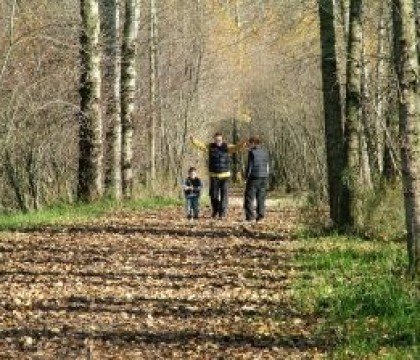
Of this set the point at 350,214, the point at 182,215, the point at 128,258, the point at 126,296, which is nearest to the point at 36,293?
the point at 126,296

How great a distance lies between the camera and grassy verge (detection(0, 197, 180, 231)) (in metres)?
17.2

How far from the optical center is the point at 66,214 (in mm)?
19000

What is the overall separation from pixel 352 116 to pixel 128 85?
33.8 ft

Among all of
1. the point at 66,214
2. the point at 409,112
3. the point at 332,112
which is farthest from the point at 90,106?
the point at 409,112

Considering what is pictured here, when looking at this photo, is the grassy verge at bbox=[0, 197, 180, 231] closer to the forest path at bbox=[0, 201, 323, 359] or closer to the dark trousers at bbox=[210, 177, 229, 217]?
the forest path at bbox=[0, 201, 323, 359]

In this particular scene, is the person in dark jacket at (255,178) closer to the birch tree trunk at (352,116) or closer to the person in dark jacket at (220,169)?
the person in dark jacket at (220,169)

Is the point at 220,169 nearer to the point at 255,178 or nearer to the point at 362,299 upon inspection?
the point at 255,178

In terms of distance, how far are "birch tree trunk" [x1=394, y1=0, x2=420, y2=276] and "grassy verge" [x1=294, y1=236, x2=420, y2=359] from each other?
2.37ft

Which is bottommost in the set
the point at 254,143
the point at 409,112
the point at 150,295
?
the point at 150,295

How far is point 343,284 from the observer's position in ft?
33.9

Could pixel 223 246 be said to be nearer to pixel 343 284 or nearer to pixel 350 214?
pixel 350 214

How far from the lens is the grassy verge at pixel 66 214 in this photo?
17.2 meters

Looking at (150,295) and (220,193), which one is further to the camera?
(220,193)

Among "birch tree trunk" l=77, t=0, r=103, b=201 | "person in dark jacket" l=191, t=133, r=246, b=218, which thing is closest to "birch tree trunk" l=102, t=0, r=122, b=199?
"birch tree trunk" l=77, t=0, r=103, b=201
